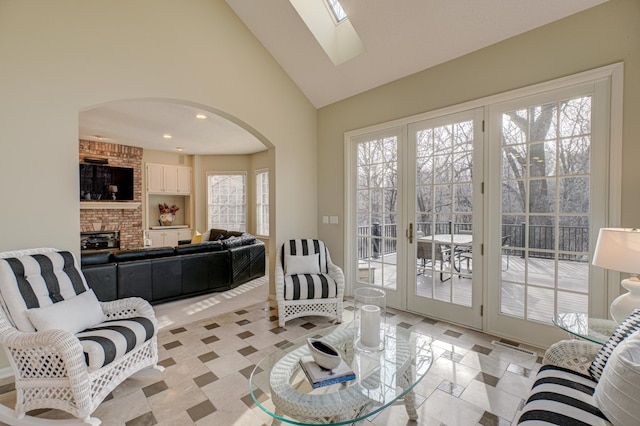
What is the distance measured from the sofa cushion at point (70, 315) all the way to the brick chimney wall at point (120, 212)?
18.7 feet

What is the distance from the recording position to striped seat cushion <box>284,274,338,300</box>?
3.28m

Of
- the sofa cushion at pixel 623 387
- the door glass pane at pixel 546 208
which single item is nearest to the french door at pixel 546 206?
the door glass pane at pixel 546 208

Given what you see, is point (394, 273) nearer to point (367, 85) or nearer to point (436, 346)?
point (436, 346)

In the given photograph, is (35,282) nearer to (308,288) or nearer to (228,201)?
(308,288)

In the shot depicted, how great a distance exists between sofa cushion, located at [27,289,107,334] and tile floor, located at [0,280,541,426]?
21.6 inches

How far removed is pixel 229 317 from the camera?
3.52 metres

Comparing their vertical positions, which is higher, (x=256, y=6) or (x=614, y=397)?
(x=256, y=6)

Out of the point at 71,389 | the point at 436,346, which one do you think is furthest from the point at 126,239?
the point at 436,346

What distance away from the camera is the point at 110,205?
22.5 feet

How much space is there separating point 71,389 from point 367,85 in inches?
160

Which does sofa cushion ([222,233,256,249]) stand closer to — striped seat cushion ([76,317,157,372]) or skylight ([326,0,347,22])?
striped seat cushion ([76,317,157,372])

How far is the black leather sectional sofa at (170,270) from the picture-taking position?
342 centimetres

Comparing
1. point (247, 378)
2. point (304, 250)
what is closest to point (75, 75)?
point (304, 250)

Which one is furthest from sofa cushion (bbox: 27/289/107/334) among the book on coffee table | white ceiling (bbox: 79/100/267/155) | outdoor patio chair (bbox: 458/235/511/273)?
outdoor patio chair (bbox: 458/235/511/273)
